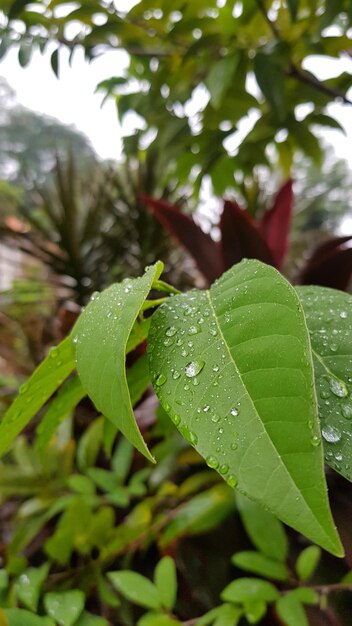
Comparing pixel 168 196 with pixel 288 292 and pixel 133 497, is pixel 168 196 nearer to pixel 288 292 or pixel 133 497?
pixel 133 497

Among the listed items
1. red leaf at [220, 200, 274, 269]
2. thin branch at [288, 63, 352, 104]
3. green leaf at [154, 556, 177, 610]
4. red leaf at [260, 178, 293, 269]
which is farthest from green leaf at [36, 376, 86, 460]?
thin branch at [288, 63, 352, 104]

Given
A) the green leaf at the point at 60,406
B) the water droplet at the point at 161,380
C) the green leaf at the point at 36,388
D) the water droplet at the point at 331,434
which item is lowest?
the green leaf at the point at 60,406

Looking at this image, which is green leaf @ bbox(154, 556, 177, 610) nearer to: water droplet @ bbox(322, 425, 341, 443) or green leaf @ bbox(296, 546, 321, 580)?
green leaf @ bbox(296, 546, 321, 580)

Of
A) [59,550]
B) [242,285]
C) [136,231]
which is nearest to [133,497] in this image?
[59,550]

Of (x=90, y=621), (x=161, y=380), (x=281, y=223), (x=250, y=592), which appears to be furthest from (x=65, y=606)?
(x=281, y=223)

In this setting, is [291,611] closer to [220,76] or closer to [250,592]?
[250,592]

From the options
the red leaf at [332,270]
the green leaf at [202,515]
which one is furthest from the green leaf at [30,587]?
the red leaf at [332,270]

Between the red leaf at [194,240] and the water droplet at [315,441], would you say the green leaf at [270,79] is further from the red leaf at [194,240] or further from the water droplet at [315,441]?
the water droplet at [315,441]
